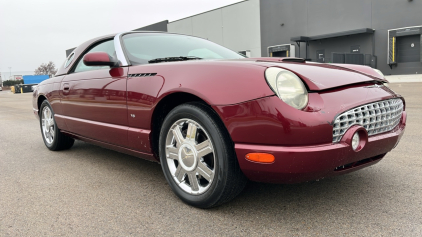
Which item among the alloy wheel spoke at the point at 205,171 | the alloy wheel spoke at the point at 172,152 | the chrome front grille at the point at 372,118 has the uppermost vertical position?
the chrome front grille at the point at 372,118

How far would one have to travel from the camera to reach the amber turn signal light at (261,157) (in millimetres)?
1909

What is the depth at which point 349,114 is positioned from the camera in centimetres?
195

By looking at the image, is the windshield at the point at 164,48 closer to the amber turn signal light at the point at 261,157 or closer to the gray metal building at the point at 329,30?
the amber turn signal light at the point at 261,157

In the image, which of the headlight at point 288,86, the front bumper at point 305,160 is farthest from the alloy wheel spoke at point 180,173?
the headlight at point 288,86

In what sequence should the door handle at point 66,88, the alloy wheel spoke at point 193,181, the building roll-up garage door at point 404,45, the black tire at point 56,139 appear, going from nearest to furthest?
the alloy wheel spoke at point 193,181 < the door handle at point 66,88 < the black tire at point 56,139 < the building roll-up garage door at point 404,45

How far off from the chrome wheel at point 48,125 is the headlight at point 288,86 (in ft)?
10.7

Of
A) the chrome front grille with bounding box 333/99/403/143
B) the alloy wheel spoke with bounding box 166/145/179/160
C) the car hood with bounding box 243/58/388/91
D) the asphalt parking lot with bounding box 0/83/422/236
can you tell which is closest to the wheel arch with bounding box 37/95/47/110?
the asphalt parking lot with bounding box 0/83/422/236

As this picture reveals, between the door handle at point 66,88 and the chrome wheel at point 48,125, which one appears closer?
the door handle at point 66,88

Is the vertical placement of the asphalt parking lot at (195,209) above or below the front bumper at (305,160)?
below

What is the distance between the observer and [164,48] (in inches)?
126

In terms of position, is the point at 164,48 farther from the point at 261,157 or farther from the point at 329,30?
the point at 329,30

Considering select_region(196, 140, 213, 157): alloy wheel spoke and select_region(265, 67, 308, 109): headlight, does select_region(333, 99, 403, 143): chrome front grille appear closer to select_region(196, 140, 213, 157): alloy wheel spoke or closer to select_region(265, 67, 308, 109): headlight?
select_region(265, 67, 308, 109): headlight

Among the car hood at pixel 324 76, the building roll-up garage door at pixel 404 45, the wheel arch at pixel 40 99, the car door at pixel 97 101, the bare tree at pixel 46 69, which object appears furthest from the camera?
the bare tree at pixel 46 69

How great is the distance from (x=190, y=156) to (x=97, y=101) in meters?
1.28
